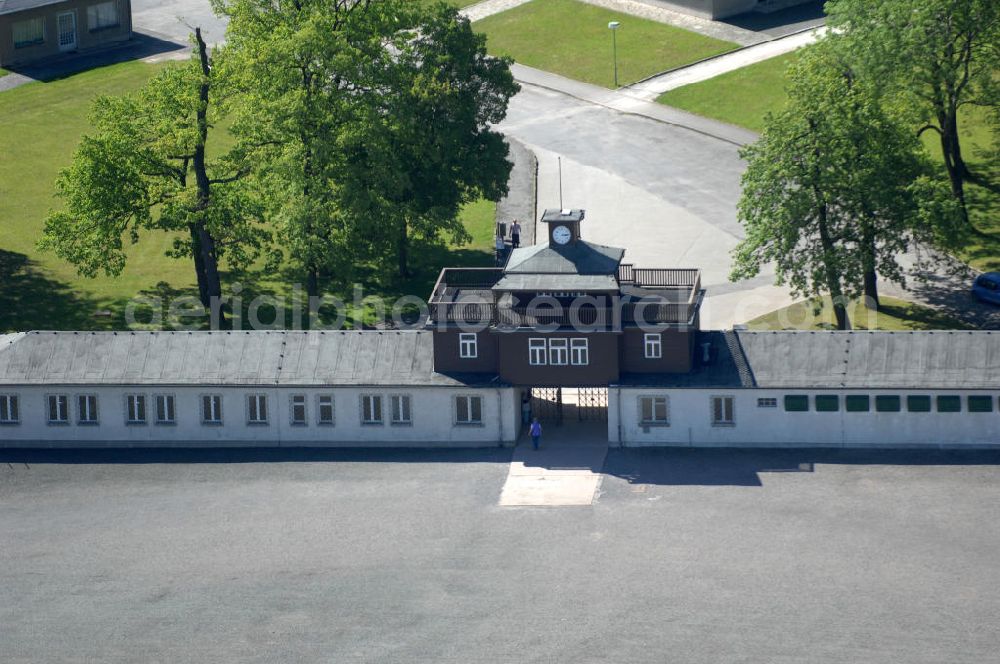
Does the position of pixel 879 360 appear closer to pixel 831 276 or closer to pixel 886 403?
pixel 886 403

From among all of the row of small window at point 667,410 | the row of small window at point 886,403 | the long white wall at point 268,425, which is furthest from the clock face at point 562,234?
the row of small window at point 886,403

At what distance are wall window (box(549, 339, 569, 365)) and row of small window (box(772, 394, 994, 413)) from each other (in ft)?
30.6

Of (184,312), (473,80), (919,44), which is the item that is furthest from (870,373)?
(184,312)

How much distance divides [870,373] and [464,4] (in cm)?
7260

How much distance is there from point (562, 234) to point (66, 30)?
212ft

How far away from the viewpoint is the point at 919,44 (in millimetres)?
97562

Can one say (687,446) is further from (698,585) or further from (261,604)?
(261,604)

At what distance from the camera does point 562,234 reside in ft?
275

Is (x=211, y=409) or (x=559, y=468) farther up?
(x=211, y=409)

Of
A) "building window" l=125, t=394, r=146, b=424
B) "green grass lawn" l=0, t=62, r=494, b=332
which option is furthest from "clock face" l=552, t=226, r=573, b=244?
"building window" l=125, t=394, r=146, b=424

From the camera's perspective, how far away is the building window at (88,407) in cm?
8488

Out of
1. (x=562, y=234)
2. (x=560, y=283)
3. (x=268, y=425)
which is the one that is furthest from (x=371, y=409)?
(x=562, y=234)

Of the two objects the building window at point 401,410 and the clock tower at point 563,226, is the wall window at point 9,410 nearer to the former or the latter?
the building window at point 401,410

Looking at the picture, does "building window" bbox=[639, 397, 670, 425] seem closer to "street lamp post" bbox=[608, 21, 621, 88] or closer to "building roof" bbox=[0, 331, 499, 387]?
"building roof" bbox=[0, 331, 499, 387]
